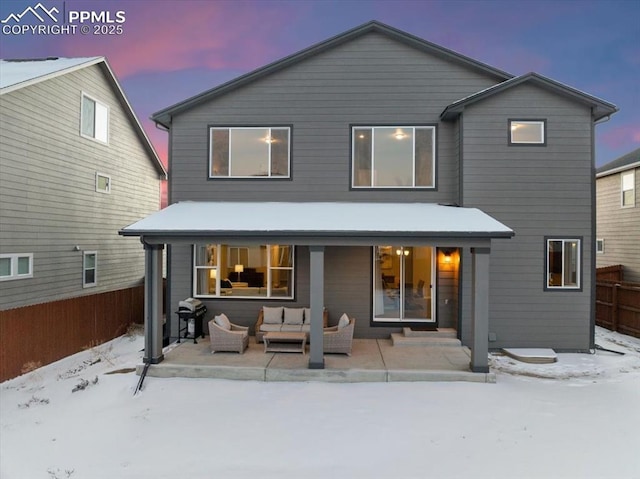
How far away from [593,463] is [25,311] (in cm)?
1058

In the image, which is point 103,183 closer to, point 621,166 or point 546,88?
point 546,88

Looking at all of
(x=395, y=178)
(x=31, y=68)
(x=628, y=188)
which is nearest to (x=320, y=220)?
(x=395, y=178)

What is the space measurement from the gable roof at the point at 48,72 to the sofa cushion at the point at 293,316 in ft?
27.1

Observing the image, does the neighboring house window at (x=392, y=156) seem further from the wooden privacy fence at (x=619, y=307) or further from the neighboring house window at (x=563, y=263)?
the wooden privacy fence at (x=619, y=307)

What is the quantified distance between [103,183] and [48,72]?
12.0 feet

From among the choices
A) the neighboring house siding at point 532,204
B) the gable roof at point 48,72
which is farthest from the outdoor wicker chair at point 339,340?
the gable roof at point 48,72

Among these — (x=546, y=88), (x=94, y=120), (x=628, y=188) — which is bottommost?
(x=628, y=188)

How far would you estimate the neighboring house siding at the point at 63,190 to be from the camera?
949cm

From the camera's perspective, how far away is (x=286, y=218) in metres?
8.30

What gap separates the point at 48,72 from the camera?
10438mm

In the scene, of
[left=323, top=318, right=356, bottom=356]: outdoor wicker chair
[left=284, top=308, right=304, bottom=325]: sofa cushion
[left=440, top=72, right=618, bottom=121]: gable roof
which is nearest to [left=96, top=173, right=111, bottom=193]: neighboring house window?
[left=284, top=308, right=304, bottom=325]: sofa cushion

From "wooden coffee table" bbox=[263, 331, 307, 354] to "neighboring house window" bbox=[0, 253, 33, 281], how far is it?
6.32 metres

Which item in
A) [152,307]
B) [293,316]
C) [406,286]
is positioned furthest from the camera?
[406,286]

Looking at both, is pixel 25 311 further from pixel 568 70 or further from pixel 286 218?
pixel 568 70
